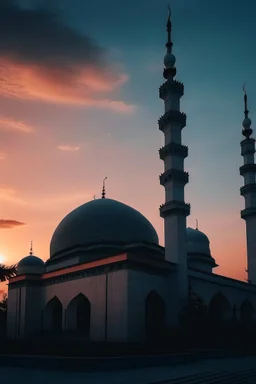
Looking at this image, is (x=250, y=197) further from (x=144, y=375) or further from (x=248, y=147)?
(x=144, y=375)

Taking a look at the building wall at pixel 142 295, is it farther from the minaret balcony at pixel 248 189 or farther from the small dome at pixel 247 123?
the small dome at pixel 247 123

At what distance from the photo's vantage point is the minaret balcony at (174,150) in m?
26.7

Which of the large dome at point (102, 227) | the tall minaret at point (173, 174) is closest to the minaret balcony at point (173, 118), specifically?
the tall minaret at point (173, 174)

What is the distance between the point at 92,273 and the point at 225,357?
29.5 feet

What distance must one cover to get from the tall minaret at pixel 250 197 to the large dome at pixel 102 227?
6826 millimetres

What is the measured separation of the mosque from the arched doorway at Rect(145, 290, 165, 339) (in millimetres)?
55

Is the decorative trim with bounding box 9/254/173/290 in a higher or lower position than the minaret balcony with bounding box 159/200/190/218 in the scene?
lower

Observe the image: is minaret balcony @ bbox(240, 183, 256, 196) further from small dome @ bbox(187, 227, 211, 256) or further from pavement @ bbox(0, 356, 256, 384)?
pavement @ bbox(0, 356, 256, 384)

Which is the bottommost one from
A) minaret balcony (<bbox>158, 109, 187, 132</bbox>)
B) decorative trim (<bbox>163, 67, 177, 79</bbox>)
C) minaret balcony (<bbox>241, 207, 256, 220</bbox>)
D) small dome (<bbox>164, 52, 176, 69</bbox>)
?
minaret balcony (<bbox>241, 207, 256, 220</bbox>)

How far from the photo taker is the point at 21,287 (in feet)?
98.8

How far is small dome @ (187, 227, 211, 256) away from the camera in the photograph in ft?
125

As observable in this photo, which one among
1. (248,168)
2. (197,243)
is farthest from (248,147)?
(197,243)

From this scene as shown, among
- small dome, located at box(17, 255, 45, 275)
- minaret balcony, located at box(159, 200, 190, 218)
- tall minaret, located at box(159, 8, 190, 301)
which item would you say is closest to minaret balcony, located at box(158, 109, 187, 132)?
tall minaret, located at box(159, 8, 190, 301)

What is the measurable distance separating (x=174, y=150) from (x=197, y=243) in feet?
45.8
